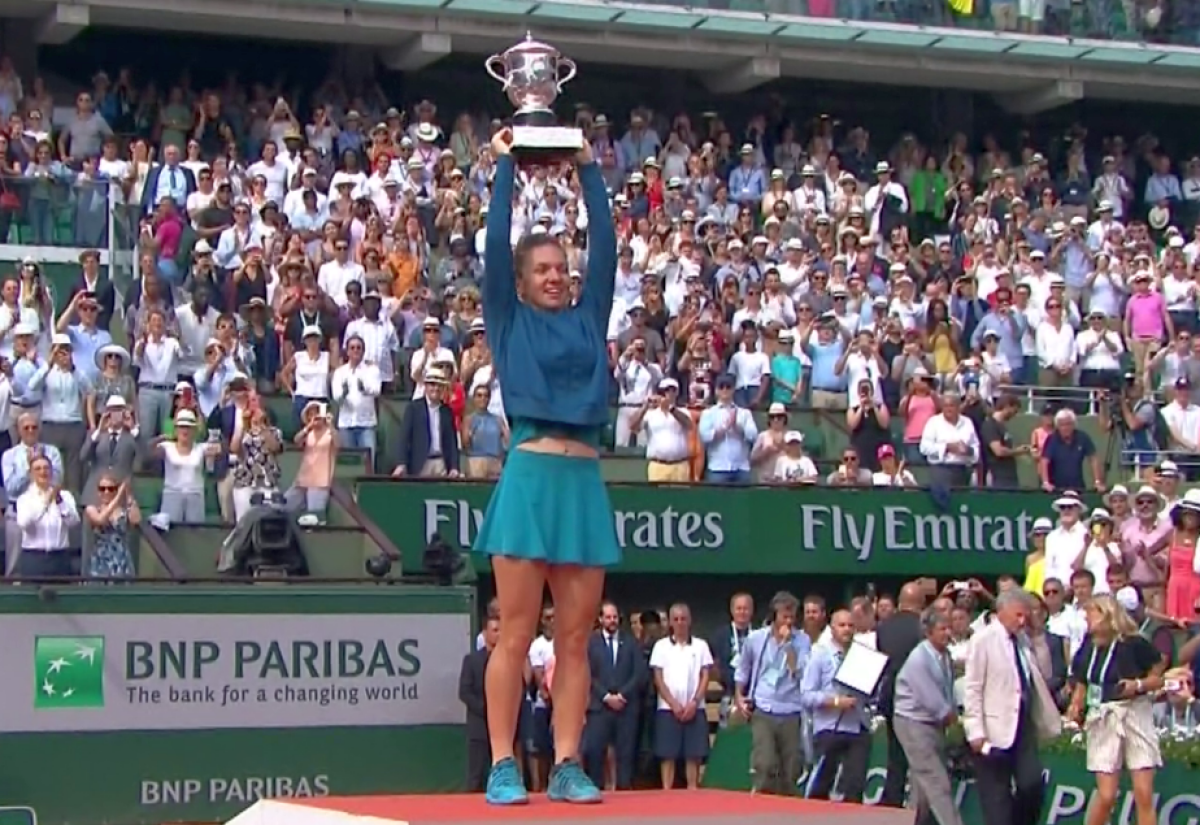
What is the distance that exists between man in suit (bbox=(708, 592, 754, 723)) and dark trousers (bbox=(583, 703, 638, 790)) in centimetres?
81

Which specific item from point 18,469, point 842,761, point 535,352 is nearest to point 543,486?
point 535,352

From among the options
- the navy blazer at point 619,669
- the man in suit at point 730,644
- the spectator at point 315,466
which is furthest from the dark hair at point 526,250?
the spectator at point 315,466

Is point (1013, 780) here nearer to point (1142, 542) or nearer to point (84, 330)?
point (1142, 542)

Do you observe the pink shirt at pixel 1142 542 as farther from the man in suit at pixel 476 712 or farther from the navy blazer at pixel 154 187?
the navy blazer at pixel 154 187

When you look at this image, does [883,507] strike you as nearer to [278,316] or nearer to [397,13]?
[278,316]

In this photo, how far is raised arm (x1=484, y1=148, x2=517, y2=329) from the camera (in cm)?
798

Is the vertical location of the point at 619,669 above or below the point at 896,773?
above

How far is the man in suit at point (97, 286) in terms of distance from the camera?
18797 mm

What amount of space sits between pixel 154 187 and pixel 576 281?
20.7ft

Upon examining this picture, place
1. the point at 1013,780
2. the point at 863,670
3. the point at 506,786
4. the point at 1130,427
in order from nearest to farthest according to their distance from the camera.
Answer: the point at 506,786
the point at 1013,780
the point at 863,670
the point at 1130,427

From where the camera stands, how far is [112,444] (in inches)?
646

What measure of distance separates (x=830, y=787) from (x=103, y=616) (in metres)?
4.54

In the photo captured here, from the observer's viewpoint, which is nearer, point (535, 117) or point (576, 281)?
point (535, 117)

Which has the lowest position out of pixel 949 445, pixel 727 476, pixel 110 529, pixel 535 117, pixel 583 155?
pixel 110 529
